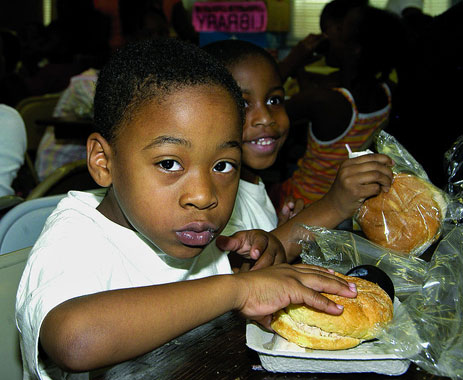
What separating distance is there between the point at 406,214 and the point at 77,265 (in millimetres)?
813

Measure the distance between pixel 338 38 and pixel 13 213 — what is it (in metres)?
2.42

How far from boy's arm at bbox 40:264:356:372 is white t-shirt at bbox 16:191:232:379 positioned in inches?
2.0

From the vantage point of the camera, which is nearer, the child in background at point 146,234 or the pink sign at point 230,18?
the child in background at point 146,234

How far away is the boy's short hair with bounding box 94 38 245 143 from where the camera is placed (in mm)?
1057

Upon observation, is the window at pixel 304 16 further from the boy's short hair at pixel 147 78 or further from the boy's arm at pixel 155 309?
the boy's arm at pixel 155 309

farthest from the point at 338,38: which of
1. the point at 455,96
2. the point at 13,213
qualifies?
the point at 13,213

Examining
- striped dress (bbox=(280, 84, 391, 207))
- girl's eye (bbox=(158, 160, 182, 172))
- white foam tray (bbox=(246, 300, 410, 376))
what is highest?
girl's eye (bbox=(158, 160, 182, 172))

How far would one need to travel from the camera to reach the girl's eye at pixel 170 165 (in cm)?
102

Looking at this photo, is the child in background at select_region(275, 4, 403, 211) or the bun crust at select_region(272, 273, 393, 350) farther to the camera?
the child in background at select_region(275, 4, 403, 211)

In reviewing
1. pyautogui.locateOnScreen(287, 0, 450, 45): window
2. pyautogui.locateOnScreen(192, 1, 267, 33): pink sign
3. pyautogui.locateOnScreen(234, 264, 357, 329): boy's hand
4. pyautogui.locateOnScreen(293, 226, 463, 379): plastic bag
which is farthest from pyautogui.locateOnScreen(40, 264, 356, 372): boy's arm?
pyautogui.locateOnScreen(287, 0, 450, 45): window

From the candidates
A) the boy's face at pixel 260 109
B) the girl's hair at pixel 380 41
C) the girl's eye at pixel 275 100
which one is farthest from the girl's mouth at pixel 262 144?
the girl's hair at pixel 380 41

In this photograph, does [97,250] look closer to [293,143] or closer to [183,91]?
[183,91]

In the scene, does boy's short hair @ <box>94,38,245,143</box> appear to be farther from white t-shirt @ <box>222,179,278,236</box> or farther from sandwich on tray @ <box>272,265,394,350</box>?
white t-shirt @ <box>222,179,278,236</box>

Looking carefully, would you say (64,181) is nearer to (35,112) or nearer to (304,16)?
(35,112)
